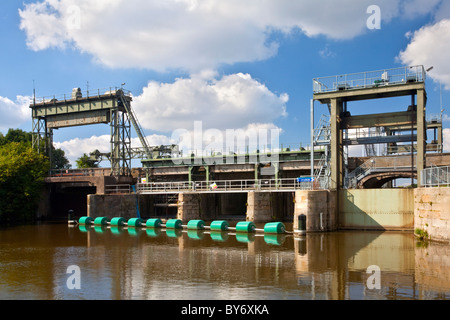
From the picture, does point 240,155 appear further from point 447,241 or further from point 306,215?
point 447,241

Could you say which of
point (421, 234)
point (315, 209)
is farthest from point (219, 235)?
point (421, 234)

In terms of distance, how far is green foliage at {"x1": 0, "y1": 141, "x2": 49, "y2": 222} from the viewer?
152ft

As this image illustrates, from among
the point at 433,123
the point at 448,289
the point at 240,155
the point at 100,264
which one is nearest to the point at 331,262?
the point at 448,289

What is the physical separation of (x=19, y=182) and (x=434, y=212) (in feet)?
144

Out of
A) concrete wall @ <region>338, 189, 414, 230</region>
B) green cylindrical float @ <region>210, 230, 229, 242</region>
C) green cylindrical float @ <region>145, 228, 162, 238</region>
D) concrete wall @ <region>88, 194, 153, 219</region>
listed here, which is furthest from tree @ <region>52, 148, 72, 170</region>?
concrete wall @ <region>338, 189, 414, 230</region>

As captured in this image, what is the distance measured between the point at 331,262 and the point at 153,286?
30.0 ft

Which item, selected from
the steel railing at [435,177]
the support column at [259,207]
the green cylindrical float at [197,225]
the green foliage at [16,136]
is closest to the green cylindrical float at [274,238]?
the green cylindrical float at [197,225]

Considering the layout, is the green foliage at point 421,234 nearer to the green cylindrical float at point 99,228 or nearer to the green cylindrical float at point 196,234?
the green cylindrical float at point 196,234

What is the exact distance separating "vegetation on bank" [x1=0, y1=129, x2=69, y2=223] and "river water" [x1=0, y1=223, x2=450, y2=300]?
60.8 feet

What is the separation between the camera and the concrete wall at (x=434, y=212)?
78.9 feet

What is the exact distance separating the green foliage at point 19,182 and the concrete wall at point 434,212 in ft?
137

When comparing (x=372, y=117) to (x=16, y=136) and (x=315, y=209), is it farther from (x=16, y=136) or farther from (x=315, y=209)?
(x=16, y=136)
